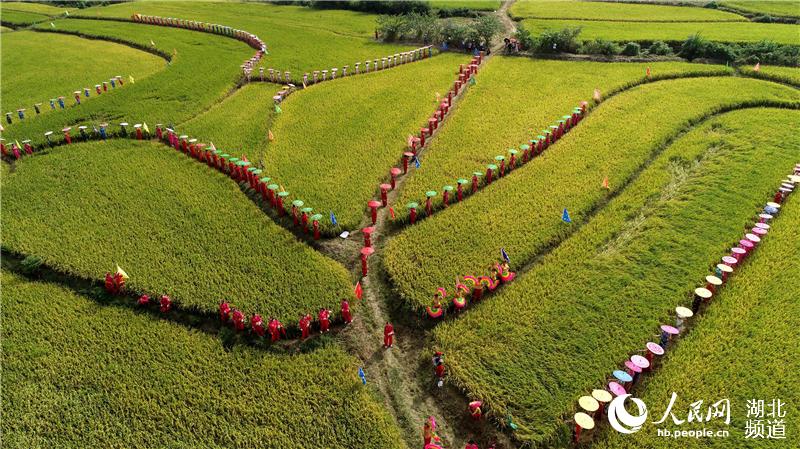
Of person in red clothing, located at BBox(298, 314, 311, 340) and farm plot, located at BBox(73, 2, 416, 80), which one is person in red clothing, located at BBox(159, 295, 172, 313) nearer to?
person in red clothing, located at BBox(298, 314, 311, 340)

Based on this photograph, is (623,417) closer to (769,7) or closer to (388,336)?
(388,336)

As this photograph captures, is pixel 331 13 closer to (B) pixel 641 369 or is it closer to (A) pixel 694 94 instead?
(A) pixel 694 94

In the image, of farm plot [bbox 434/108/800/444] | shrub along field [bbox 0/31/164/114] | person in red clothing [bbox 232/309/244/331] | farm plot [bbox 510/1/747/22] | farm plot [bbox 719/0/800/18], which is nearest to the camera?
farm plot [bbox 434/108/800/444]

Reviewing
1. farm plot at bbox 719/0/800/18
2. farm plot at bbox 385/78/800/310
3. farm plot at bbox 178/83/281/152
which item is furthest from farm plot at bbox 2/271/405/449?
farm plot at bbox 719/0/800/18

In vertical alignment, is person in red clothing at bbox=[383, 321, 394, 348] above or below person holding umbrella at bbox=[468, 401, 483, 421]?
above

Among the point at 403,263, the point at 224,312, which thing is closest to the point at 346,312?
the point at 403,263

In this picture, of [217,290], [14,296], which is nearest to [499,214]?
[217,290]

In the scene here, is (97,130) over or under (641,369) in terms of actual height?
over
